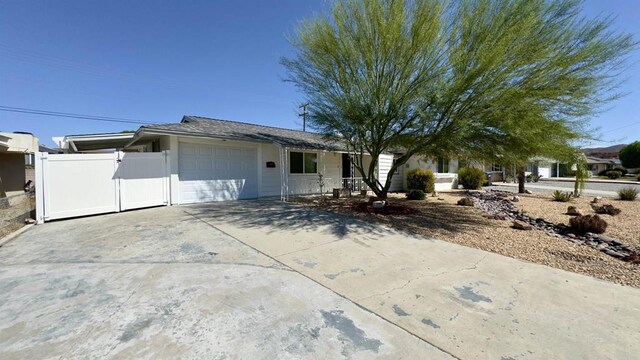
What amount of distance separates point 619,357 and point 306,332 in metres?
2.71

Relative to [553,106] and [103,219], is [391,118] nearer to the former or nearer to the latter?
[553,106]

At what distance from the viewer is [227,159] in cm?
1127

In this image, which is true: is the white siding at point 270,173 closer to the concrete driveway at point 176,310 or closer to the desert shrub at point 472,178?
the concrete driveway at point 176,310

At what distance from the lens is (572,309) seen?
314cm

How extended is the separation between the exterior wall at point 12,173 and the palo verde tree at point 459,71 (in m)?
13.4

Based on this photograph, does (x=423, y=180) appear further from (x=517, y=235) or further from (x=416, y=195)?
(x=517, y=235)

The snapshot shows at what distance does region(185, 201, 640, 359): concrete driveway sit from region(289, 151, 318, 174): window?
754 cm

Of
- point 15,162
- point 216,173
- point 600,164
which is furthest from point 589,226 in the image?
point 600,164

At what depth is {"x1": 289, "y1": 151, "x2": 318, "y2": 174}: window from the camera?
13451mm

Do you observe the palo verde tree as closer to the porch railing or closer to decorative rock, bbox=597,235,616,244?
decorative rock, bbox=597,235,616,244

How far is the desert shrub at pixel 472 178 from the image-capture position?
1802 cm

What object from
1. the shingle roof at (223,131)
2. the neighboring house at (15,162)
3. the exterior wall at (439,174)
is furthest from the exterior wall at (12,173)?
the exterior wall at (439,174)

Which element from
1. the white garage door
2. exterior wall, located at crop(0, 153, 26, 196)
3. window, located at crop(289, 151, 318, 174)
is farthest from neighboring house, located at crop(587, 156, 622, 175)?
exterior wall, located at crop(0, 153, 26, 196)

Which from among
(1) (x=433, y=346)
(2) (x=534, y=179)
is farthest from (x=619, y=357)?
(2) (x=534, y=179)
